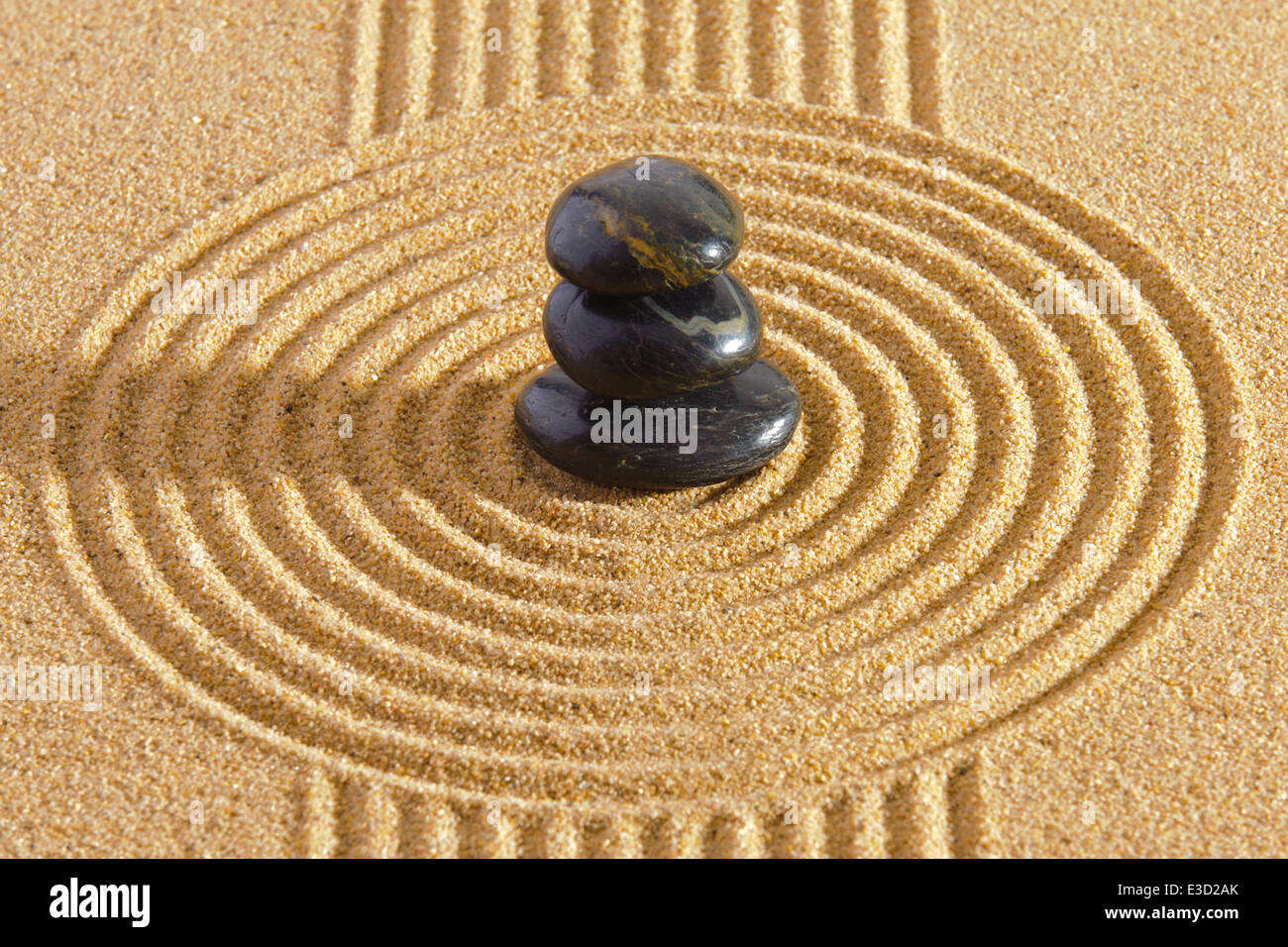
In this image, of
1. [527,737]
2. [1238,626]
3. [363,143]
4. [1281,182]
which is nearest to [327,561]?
[527,737]

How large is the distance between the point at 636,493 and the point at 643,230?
3.47 feet

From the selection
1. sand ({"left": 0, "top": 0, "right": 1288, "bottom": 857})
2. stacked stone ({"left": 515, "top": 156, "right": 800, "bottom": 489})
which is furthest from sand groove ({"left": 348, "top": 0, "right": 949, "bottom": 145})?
stacked stone ({"left": 515, "top": 156, "right": 800, "bottom": 489})

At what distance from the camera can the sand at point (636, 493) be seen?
3.85 metres

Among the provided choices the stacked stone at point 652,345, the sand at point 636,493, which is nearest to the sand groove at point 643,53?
the sand at point 636,493

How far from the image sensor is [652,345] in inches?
162

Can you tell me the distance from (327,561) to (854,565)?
5.90 ft

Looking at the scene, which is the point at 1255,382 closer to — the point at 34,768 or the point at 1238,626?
the point at 1238,626

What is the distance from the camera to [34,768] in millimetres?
3889

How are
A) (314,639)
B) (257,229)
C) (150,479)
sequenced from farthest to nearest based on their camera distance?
1. (257,229)
2. (150,479)
3. (314,639)

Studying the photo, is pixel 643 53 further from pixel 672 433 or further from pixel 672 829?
pixel 672 829

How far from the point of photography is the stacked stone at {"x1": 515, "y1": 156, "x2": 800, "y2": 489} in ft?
12.8

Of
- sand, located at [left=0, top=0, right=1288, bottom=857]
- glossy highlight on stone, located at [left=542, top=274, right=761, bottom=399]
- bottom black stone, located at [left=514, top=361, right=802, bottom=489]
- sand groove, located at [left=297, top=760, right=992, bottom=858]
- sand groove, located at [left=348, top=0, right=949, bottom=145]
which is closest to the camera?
sand groove, located at [left=297, top=760, right=992, bottom=858]

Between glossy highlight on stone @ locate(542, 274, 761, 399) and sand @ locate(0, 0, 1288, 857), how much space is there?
20.7 inches

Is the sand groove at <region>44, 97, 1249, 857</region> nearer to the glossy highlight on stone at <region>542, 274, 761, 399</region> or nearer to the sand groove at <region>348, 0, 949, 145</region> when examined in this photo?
the sand groove at <region>348, 0, 949, 145</region>
